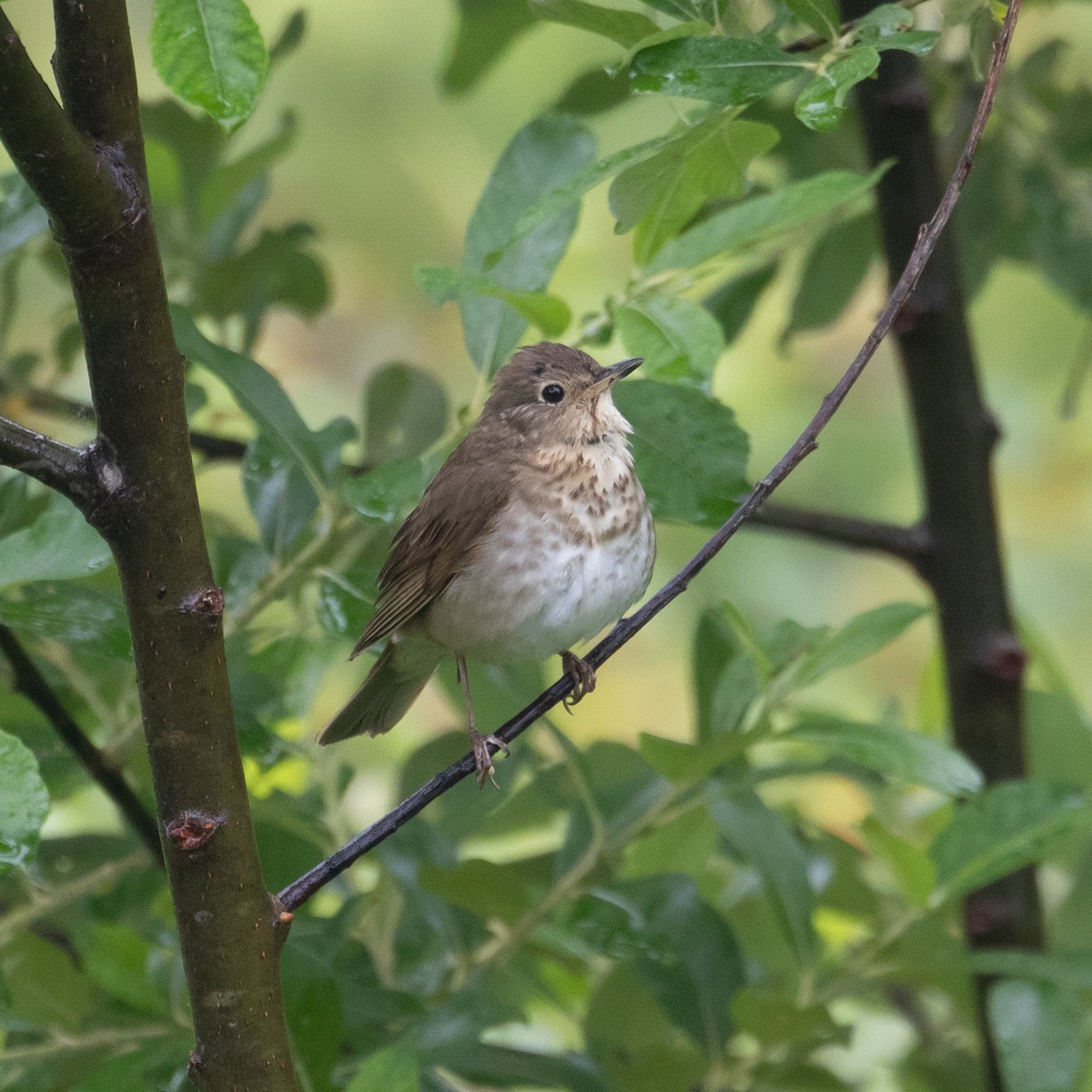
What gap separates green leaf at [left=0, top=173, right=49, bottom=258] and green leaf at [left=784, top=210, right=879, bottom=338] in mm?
1516

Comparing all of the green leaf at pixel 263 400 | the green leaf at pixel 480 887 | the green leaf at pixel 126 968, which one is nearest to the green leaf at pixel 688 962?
the green leaf at pixel 480 887

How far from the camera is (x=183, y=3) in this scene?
1.31m

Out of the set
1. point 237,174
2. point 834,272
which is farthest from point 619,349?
point 237,174

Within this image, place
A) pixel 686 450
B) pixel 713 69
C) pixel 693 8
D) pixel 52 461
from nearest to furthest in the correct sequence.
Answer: pixel 52 461 < pixel 713 69 < pixel 693 8 < pixel 686 450

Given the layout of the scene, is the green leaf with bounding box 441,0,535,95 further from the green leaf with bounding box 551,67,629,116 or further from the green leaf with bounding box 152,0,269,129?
the green leaf with bounding box 152,0,269,129

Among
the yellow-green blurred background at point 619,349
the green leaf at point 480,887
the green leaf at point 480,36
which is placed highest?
the yellow-green blurred background at point 619,349

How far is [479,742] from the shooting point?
2230 millimetres

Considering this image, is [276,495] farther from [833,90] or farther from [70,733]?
[833,90]

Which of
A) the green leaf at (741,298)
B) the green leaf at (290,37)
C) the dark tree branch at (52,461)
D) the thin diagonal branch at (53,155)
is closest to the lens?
the thin diagonal branch at (53,155)

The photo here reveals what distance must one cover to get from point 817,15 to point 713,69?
0.14m

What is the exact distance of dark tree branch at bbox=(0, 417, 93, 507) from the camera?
1382 millimetres

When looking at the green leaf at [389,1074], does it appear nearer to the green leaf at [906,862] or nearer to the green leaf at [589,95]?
the green leaf at [906,862]

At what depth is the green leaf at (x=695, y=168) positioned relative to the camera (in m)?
1.63

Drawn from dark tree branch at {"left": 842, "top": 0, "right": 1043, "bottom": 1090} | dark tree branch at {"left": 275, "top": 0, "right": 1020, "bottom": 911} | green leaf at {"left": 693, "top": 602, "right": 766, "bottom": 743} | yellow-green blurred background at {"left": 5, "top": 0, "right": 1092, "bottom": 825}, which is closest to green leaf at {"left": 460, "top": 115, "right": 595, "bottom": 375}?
green leaf at {"left": 693, "top": 602, "right": 766, "bottom": 743}
